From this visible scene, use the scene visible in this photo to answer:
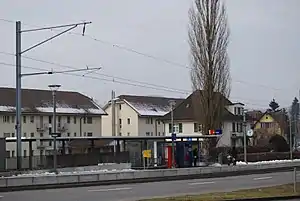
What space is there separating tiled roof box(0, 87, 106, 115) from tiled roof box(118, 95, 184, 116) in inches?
380

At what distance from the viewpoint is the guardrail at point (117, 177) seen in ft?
111

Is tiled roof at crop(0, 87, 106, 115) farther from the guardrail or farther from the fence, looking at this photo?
the guardrail

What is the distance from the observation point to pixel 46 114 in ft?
307

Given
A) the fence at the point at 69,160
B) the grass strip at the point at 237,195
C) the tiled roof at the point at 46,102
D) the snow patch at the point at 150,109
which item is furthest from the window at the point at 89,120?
the grass strip at the point at 237,195

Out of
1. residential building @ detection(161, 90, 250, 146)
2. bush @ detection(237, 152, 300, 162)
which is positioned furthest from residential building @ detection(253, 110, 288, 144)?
bush @ detection(237, 152, 300, 162)

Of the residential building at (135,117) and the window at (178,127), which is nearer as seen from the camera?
the window at (178,127)

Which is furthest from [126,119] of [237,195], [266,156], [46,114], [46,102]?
[237,195]

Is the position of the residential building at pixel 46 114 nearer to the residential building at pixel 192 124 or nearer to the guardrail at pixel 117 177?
the residential building at pixel 192 124

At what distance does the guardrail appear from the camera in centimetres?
3371

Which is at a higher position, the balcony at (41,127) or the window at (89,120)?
the window at (89,120)

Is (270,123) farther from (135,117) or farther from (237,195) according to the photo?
(237,195)

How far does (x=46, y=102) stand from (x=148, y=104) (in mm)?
25706

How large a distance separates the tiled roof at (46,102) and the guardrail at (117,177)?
47.1 meters

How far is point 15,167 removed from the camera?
44312 mm
